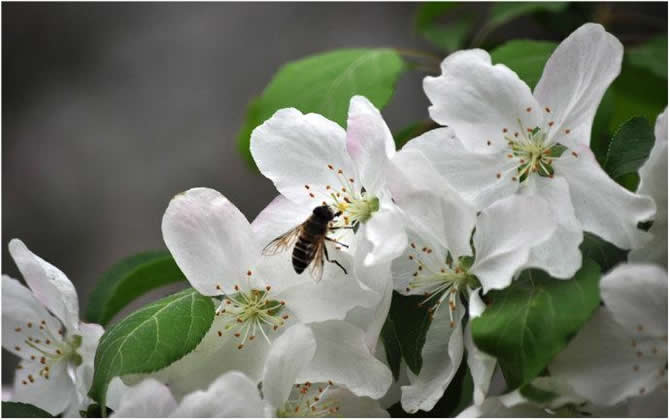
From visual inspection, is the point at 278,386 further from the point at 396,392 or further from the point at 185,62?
the point at 185,62

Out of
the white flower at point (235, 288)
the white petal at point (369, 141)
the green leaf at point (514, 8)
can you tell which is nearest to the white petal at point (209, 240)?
the white flower at point (235, 288)

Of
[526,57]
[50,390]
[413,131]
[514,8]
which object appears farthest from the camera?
[514,8]

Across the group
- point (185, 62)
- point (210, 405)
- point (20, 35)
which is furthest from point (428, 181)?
point (20, 35)

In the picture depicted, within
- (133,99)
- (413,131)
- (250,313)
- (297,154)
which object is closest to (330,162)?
(297,154)

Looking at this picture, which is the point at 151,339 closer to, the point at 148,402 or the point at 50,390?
the point at 148,402

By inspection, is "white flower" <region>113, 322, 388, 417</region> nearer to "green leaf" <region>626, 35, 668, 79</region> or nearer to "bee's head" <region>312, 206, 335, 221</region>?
"bee's head" <region>312, 206, 335, 221</region>

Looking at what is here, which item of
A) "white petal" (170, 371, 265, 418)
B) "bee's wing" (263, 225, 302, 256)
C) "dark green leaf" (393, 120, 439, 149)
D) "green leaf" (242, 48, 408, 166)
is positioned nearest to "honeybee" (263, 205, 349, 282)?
"bee's wing" (263, 225, 302, 256)
